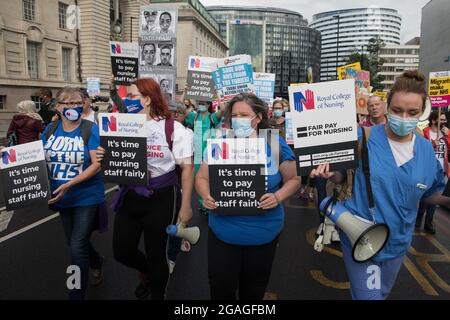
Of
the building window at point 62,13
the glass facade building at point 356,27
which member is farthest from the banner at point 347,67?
the glass facade building at point 356,27

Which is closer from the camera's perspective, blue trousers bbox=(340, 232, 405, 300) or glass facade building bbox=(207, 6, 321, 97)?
blue trousers bbox=(340, 232, 405, 300)

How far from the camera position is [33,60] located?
28.4 metres

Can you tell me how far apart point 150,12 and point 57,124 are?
4.12 metres

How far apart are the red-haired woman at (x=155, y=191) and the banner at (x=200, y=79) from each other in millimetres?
5317

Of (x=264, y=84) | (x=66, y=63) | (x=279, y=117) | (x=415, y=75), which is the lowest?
(x=279, y=117)

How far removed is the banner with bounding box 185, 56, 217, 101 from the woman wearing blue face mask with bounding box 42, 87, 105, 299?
16.9 ft

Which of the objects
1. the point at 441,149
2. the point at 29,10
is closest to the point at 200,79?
the point at 441,149

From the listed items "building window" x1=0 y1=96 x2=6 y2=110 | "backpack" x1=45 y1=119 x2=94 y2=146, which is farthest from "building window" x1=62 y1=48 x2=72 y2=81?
"backpack" x1=45 y1=119 x2=94 y2=146

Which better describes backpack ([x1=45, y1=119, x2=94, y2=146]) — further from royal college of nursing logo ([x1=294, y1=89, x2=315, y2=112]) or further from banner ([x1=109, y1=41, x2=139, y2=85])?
banner ([x1=109, y1=41, x2=139, y2=85])

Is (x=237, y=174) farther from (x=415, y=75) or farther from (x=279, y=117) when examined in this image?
(x=279, y=117)

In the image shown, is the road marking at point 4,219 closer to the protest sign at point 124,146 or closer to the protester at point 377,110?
the protest sign at point 124,146

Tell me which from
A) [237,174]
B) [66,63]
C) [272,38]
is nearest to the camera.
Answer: [237,174]

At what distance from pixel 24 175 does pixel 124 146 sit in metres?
0.97

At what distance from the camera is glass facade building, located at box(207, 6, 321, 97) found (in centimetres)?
12900
